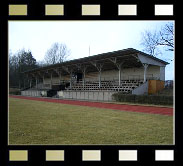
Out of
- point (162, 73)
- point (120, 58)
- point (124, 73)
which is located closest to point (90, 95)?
point (120, 58)

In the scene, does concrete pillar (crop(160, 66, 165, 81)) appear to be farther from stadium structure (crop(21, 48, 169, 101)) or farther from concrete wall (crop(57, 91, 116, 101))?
A: concrete wall (crop(57, 91, 116, 101))

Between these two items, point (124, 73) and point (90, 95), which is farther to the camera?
point (124, 73)

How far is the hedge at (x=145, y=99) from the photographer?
16.4 m

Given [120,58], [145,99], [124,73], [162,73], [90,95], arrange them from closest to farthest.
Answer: [145,99], [120,58], [162,73], [90,95], [124,73]

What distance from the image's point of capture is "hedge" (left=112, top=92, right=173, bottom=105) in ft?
53.9

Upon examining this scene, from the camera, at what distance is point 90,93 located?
2675 centimetres

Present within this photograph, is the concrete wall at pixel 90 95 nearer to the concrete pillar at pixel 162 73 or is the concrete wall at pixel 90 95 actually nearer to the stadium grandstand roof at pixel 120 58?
A: the stadium grandstand roof at pixel 120 58

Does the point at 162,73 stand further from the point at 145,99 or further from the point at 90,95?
the point at 90,95

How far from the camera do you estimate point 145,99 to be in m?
18.0

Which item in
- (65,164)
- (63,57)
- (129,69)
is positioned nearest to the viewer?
(65,164)

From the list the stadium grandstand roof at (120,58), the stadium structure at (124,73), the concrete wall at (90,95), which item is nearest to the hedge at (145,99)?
the stadium structure at (124,73)
